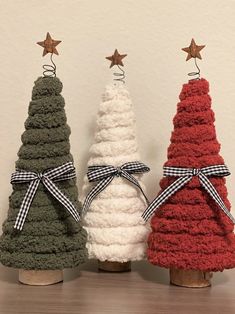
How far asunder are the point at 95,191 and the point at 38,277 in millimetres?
161

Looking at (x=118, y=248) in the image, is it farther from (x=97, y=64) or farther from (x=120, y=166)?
(x=97, y=64)

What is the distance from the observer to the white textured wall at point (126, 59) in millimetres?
991

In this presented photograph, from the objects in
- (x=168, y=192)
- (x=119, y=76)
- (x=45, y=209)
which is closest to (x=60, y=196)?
(x=45, y=209)

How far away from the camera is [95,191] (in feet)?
2.71

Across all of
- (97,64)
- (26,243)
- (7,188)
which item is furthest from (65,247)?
(97,64)

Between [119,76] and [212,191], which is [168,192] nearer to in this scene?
[212,191]

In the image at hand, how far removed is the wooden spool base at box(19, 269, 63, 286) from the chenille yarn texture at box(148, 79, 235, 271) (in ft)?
0.49

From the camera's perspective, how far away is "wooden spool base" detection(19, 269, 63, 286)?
30.0 inches

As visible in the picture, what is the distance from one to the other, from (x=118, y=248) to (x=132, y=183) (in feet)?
0.35

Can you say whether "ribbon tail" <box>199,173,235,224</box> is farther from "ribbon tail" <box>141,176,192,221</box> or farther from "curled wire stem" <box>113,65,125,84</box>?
"curled wire stem" <box>113,65,125,84</box>

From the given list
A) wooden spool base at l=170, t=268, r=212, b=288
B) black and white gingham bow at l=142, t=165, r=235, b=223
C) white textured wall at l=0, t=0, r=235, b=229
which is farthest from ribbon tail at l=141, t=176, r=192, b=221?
white textured wall at l=0, t=0, r=235, b=229

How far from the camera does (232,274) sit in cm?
87

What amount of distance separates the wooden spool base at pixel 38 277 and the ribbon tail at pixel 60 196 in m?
0.09

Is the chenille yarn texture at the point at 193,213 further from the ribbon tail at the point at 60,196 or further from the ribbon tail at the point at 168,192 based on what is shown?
the ribbon tail at the point at 60,196
